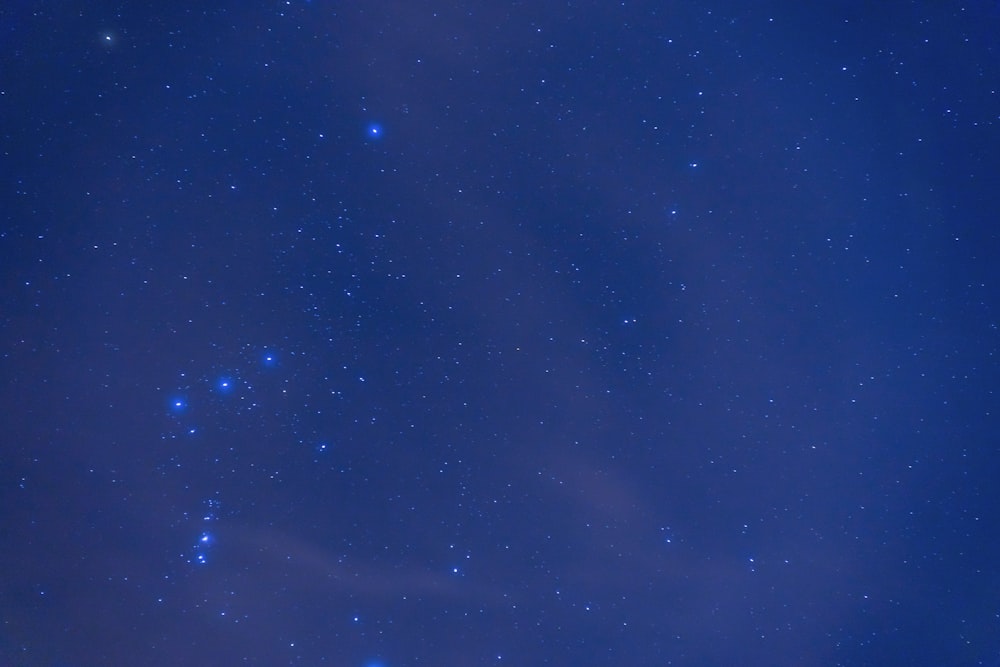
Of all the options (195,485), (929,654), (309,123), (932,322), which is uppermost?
(309,123)

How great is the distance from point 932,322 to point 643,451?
790 mm

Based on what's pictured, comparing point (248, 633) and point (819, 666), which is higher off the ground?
point (248, 633)

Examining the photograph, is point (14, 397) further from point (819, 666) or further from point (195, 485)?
point (819, 666)

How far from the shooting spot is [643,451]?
1.82m

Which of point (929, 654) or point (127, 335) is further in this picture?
point (929, 654)

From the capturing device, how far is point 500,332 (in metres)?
1.79

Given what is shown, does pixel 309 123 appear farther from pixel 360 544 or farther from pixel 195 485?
pixel 360 544

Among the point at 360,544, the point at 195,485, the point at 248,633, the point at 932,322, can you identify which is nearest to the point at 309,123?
the point at 195,485

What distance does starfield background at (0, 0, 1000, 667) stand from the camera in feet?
5.63

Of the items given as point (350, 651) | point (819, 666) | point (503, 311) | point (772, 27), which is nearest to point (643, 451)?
point (503, 311)

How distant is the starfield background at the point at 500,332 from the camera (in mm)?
1715

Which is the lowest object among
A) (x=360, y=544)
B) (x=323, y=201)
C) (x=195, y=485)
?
(x=360, y=544)

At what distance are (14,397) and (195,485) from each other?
483mm

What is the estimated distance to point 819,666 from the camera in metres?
1.86
